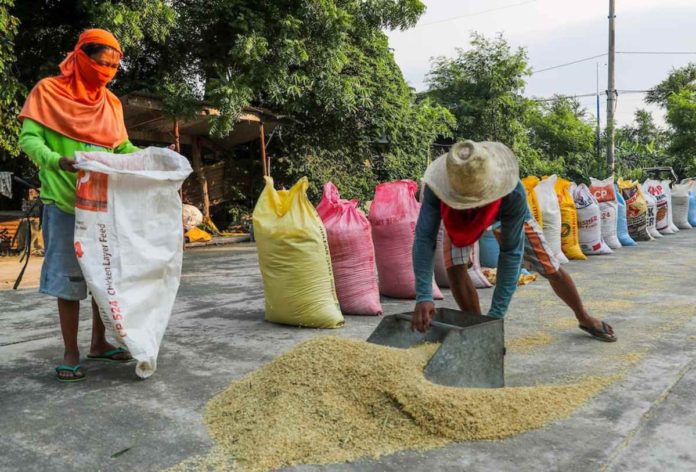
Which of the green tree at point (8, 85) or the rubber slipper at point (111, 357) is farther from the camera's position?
the green tree at point (8, 85)

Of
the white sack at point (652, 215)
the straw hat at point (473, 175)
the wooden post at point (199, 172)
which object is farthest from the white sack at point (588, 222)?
the wooden post at point (199, 172)

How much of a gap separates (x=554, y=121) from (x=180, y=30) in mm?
17595

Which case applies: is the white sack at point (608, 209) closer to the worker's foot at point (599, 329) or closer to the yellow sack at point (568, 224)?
the yellow sack at point (568, 224)

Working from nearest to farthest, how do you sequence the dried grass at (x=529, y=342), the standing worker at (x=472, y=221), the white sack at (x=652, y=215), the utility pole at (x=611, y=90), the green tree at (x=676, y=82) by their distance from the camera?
1. the standing worker at (x=472, y=221)
2. the dried grass at (x=529, y=342)
3. the white sack at (x=652, y=215)
4. the utility pole at (x=611, y=90)
5. the green tree at (x=676, y=82)

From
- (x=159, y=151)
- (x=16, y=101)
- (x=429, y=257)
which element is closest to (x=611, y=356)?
(x=429, y=257)

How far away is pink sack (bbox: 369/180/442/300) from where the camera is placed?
433cm

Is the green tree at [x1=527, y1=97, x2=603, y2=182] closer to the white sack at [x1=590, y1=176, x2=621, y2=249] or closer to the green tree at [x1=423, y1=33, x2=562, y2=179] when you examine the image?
the green tree at [x1=423, y1=33, x2=562, y2=179]

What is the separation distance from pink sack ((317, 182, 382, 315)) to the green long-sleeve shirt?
1.71m

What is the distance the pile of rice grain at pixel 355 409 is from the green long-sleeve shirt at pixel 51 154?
45.1 inches

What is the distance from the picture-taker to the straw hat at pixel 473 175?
7.52 ft

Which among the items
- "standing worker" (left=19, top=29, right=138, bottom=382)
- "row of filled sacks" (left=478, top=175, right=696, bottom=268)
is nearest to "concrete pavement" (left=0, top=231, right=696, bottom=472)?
"standing worker" (left=19, top=29, right=138, bottom=382)

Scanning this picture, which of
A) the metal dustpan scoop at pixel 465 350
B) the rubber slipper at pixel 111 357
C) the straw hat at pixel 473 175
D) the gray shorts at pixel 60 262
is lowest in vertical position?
the rubber slipper at pixel 111 357

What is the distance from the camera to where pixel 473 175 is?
7.52ft

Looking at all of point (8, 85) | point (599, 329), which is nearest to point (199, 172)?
point (8, 85)
